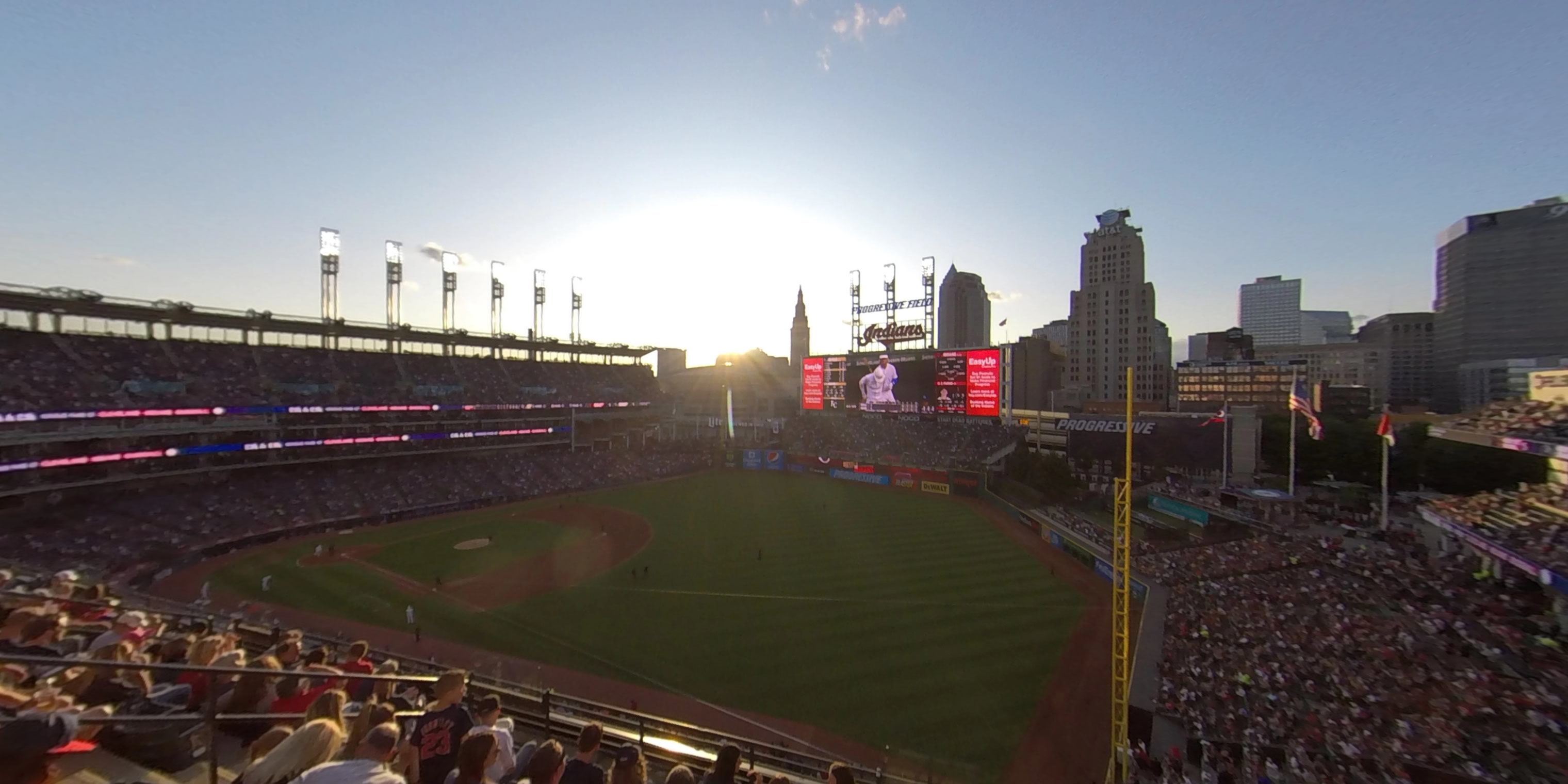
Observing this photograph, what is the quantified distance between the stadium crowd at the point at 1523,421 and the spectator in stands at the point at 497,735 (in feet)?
94.5

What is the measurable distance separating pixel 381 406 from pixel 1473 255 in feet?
597

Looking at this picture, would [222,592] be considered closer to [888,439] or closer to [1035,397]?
[888,439]

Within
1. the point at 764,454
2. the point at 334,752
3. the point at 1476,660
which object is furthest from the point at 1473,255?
the point at 334,752

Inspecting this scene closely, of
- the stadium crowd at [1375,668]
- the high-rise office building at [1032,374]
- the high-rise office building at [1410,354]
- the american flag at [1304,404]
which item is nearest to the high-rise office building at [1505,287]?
the high-rise office building at [1410,354]

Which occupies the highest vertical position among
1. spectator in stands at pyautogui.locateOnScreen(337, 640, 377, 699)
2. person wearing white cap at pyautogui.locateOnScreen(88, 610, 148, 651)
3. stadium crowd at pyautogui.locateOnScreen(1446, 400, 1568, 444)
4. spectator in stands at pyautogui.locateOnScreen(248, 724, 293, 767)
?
stadium crowd at pyautogui.locateOnScreen(1446, 400, 1568, 444)

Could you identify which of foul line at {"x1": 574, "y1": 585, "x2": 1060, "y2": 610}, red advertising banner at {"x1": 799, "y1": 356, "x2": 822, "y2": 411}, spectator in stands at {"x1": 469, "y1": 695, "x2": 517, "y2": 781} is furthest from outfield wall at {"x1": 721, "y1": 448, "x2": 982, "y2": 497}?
spectator in stands at {"x1": 469, "y1": 695, "x2": 517, "y2": 781}

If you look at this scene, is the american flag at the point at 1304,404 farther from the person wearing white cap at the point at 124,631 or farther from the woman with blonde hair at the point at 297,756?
the person wearing white cap at the point at 124,631

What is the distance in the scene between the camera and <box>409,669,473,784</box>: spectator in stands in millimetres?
4840

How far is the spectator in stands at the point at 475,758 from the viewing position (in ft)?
14.1

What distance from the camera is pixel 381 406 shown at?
48.6 m

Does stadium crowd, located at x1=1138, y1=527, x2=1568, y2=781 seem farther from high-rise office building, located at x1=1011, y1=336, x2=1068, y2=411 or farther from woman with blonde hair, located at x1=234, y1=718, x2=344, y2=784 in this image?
high-rise office building, located at x1=1011, y1=336, x2=1068, y2=411

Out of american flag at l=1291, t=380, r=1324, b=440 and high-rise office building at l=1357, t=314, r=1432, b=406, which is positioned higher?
high-rise office building at l=1357, t=314, r=1432, b=406

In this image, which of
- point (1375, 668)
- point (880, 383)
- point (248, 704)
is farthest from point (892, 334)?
point (248, 704)

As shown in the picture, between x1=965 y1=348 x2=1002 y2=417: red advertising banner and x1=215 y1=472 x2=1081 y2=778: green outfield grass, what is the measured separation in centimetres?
1188
